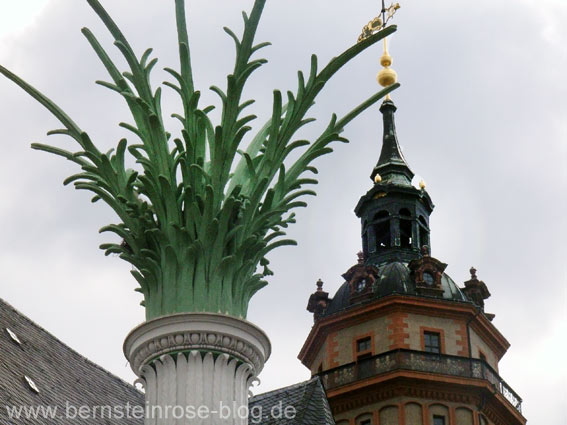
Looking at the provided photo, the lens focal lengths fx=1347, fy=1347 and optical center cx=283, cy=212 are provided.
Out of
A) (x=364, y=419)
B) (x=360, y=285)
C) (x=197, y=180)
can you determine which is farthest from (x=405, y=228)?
(x=197, y=180)

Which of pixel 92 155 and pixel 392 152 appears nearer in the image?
pixel 92 155

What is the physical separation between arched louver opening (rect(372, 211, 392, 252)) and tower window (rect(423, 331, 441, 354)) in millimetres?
5408

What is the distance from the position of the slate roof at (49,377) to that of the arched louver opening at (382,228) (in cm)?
2099

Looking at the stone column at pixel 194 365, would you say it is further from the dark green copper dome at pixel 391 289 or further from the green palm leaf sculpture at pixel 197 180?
the dark green copper dome at pixel 391 289

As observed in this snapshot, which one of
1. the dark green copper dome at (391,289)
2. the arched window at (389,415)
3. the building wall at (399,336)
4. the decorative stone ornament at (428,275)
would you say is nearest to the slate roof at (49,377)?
the arched window at (389,415)

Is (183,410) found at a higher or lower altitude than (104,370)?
lower

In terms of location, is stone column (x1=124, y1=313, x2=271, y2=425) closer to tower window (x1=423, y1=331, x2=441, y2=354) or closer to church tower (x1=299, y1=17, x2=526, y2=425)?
church tower (x1=299, y1=17, x2=526, y2=425)

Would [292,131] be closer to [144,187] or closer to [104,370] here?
[144,187]

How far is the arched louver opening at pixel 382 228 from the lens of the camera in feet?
182

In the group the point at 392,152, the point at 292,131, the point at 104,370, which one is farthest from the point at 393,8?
the point at 292,131

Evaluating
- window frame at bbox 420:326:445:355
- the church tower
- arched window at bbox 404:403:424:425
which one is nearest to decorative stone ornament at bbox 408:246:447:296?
the church tower

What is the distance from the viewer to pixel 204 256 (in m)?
15.2

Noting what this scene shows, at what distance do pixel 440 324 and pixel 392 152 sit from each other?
11017 millimetres

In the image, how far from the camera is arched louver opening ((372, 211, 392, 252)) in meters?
55.6
